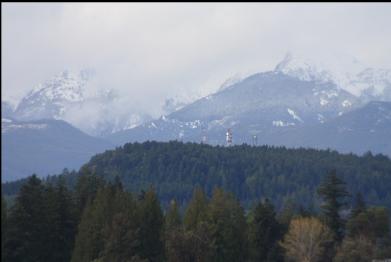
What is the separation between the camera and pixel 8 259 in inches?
2339

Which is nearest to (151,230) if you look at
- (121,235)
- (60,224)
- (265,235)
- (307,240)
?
(121,235)

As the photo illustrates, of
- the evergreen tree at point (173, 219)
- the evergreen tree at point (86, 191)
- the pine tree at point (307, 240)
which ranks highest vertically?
the evergreen tree at point (86, 191)

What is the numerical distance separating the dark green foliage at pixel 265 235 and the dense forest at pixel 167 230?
102 millimetres

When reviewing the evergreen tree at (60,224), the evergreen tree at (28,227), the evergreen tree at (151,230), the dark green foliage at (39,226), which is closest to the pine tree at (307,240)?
the evergreen tree at (151,230)

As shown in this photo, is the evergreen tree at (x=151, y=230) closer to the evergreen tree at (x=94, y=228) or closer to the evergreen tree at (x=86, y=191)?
the evergreen tree at (x=94, y=228)

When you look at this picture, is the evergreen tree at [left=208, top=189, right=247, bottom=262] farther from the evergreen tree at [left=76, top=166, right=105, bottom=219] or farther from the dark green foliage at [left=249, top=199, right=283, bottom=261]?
the evergreen tree at [left=76, top=166, right=105, bottom=219]

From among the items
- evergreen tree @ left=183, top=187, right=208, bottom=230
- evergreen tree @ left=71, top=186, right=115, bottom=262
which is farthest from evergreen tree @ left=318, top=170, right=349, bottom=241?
evergreen tree @ left=71, top=186, right=115, bottom=262

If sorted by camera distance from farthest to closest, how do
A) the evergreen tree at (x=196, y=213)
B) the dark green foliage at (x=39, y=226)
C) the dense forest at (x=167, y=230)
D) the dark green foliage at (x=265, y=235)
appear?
the dark green foliage at (x=265, y=235) → the evergreen tree at (x=196, y=213) → the dense forest at (x=167, y=230) → the dark green foliage at (x=39, y=226)

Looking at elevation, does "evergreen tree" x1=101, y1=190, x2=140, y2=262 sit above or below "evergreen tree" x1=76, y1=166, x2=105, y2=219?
below

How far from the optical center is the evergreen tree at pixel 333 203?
282ft

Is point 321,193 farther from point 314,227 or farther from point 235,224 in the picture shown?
point 235,224

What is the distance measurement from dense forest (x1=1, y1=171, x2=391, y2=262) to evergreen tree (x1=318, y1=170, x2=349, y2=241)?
10cm

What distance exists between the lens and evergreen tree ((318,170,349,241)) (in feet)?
282

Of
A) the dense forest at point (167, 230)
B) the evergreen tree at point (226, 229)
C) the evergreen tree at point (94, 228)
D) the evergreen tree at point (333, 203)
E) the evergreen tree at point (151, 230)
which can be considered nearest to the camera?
the evergreen tree at point (94, 228)
